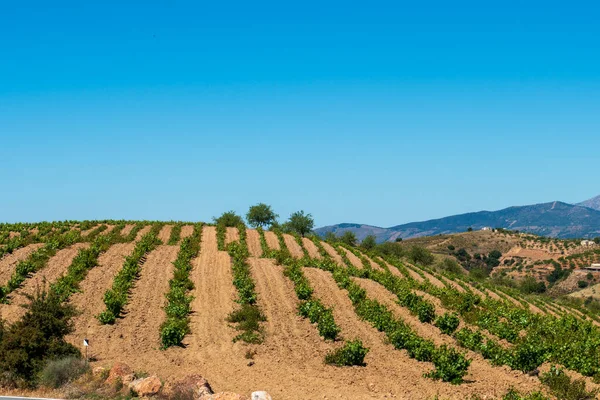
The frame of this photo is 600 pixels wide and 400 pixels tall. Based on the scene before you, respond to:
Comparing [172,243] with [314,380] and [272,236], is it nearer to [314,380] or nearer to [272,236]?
[272,236]

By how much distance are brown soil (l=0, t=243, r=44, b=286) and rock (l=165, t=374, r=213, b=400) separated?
19.5m

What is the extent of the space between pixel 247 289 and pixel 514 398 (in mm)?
18294

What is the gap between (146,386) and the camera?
1722 cm

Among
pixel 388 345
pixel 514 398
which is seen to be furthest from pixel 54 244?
pixel 514 398

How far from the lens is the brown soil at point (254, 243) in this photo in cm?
5267

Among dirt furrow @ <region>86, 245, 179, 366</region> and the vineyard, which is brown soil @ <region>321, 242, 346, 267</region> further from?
dirt furrow @ <region>86, 245, 179, 366</region>

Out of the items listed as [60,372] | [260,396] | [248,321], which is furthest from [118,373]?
[248,321]

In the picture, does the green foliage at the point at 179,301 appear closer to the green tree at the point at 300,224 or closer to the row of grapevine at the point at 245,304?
the row of grapevine at the point at 245,304

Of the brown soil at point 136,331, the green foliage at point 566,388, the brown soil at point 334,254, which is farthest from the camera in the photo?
the brown soil at point 334,254

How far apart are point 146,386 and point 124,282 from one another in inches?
689

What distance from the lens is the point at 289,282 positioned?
3659 cm

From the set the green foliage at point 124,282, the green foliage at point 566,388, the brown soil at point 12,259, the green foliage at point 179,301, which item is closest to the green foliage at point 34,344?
the green foliage at point 179,301

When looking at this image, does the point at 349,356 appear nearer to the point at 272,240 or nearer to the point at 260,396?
the point at 260,396

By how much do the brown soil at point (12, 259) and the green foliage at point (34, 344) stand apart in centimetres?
1372
